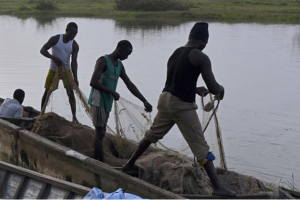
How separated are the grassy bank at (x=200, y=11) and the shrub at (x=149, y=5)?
58 cm

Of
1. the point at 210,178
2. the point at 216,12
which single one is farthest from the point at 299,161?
the point at 216,12

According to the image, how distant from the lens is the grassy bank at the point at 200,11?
121ft

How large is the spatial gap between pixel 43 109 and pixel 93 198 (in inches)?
138

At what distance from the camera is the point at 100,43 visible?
24.2 meters

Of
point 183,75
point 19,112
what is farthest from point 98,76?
point 19,112

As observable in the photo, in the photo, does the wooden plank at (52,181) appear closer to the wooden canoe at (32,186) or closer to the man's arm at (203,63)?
the wooden canoe at (32,186)

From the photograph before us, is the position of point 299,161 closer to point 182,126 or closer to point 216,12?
point 182,126

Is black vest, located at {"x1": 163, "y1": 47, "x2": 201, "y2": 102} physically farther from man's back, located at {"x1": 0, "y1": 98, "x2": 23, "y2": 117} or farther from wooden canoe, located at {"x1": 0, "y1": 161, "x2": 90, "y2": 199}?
man's back, located at {"x1": 0, "y1": 98, "x2": 23, "y2": 117}

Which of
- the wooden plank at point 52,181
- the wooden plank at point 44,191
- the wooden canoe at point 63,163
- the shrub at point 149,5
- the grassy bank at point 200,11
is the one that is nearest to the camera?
the wooden plank at point 52,181

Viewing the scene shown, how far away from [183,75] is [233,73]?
1215 centimetres

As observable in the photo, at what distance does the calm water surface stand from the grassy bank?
340cm

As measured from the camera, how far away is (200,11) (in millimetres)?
39844

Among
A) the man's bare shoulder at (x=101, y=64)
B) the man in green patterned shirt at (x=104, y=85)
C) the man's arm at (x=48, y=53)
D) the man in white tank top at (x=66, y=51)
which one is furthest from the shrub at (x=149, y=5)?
the man's bare shoulder at (x=101, y=64)

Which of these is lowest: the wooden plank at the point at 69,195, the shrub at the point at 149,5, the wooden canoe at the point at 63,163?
the shrub at the point at 149,5
